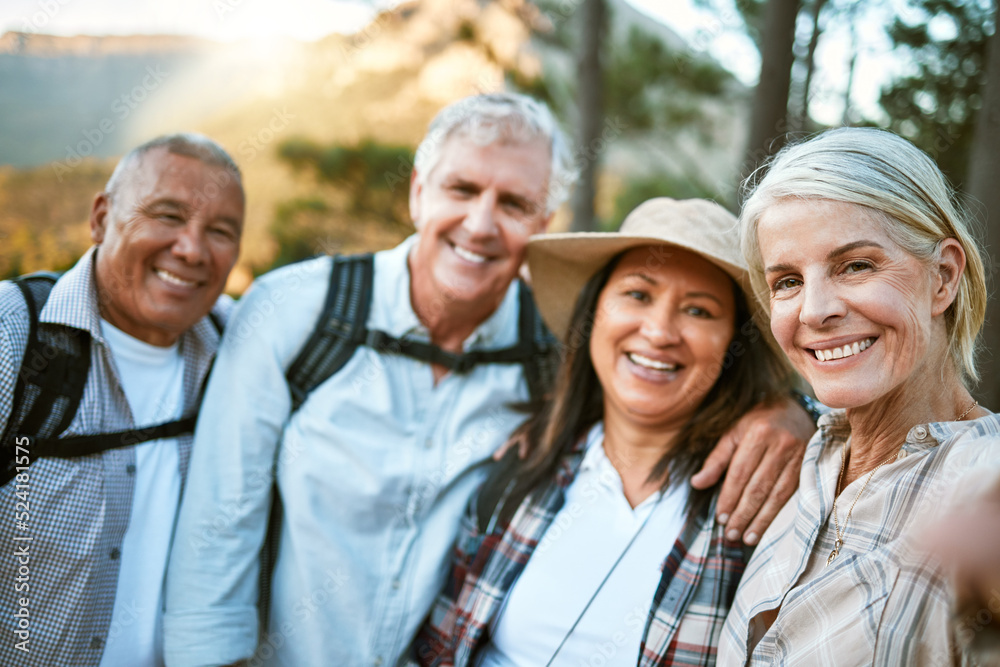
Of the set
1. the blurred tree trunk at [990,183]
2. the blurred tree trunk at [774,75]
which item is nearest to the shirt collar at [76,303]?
the blurred tree trunk at [774,75]

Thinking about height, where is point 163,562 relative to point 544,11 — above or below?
below

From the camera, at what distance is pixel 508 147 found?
255 centimetres

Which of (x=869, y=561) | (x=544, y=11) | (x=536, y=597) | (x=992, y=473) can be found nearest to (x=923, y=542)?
(x=992, y=473)

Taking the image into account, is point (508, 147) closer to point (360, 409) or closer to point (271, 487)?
point (360, 409)

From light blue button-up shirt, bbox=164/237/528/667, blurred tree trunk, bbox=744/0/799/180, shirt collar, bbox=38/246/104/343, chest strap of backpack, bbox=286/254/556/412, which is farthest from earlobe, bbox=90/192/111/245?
blurred tree trunk, bbox=744/0/799/180

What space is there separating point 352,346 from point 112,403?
806 mm

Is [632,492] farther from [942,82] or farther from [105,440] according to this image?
[942,82]

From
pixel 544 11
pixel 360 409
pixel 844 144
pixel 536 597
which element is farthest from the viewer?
pixel 544 11

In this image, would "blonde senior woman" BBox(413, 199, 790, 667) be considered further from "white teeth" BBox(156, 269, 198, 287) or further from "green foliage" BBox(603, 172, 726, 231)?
"green foliage" BBox(603, 172, 726, 231)

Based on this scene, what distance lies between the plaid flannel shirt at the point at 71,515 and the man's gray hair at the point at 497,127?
1357mm

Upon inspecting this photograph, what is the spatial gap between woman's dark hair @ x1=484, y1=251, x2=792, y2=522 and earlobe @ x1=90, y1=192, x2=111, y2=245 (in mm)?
1630

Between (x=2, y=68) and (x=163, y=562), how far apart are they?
1077cm

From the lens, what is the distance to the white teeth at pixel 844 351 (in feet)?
4.64

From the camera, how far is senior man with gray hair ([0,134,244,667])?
1.88m
